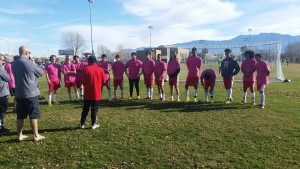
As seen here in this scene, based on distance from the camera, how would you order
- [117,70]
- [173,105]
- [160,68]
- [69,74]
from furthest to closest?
[117,70]
[160,68]
[69,74]
[173,105]

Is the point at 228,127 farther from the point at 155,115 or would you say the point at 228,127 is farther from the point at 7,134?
the point at 7,134

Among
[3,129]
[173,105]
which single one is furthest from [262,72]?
[3,129]

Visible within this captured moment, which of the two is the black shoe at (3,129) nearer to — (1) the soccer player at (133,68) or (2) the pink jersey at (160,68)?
(1) the soccer player at (133,68)

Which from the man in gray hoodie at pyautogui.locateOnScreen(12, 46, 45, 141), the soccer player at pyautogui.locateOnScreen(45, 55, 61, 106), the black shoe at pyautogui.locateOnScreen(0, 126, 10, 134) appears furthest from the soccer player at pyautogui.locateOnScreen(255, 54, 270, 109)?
the black shoe at pyautogui.locateOnScreen(0, 126, 10, 134)

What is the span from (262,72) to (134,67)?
18.7 ft

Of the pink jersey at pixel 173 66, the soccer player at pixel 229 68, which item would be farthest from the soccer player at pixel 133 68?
the soccer player at pixel 229 68

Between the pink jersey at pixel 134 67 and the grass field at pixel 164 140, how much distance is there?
304 centimetres

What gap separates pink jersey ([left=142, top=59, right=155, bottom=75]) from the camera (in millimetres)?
13128

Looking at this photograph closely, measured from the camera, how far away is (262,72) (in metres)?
11.2

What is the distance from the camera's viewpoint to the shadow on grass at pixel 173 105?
10.9 m

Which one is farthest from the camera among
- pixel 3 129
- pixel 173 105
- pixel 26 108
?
pixel 173 105

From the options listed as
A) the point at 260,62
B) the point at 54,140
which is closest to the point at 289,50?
the point at 260,62

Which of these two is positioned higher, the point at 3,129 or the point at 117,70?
the point at 117,70

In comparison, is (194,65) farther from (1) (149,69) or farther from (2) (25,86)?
(2) (25,86)
